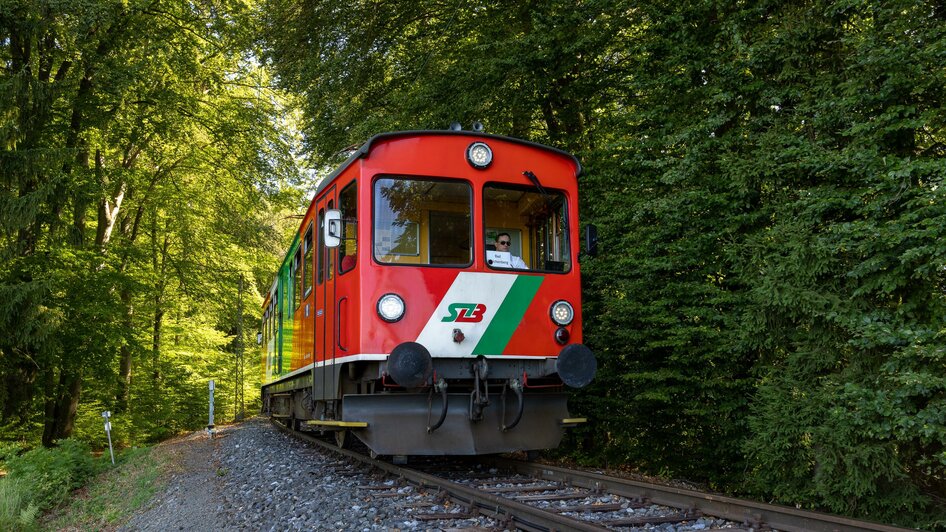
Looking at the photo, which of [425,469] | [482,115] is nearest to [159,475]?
[425,469]

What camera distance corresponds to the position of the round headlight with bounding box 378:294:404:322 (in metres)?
6.14

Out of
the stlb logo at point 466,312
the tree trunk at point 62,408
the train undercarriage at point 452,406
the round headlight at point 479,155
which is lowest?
the tree trunk at point 62,408

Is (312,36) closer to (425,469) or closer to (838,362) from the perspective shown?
(425,469)

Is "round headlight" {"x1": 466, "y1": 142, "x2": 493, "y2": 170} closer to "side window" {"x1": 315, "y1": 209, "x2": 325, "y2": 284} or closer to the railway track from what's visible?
"side window" {"x1": 315, "y1": 209, "x2": 325, "y2": 284}

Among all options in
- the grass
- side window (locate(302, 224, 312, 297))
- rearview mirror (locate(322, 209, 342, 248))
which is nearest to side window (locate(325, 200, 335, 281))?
rearview mirror (locate(322, 209, 342, 248))

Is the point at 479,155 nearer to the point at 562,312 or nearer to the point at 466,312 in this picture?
the point at 466,312

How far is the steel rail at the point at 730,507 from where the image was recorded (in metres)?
3.84

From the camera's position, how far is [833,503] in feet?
16.8

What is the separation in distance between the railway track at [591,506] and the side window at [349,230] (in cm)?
210

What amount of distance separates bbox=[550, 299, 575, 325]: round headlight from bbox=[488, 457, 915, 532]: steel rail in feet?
4.70

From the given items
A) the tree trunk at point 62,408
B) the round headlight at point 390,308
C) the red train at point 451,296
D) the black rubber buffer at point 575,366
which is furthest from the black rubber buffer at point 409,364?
the tree trunk at point 62,408

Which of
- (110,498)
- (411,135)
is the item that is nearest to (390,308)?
(411,135)

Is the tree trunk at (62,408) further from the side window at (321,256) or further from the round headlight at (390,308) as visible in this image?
the round headlight at (390,308)

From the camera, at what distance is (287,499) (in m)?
5.96
